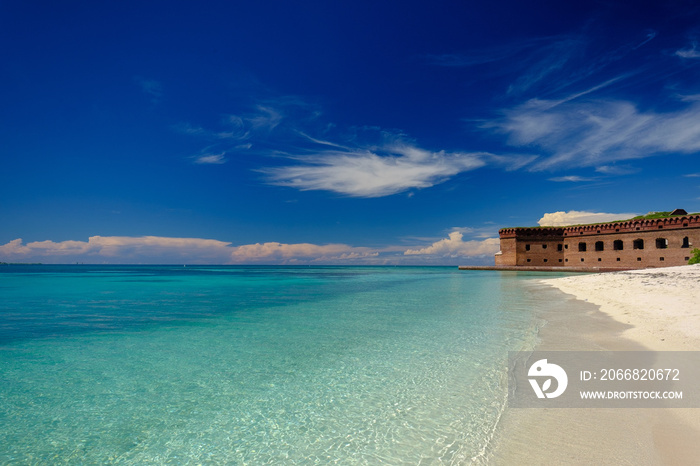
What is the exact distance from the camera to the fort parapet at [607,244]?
4553cm

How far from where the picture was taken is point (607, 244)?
174 ft

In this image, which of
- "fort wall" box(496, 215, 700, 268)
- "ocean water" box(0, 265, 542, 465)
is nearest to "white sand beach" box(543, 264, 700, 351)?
"ocean water" box(0, 265, 542, 465)

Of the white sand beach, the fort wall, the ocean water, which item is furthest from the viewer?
the fort wall

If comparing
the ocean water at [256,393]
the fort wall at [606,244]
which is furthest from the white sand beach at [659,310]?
the fort wall at [606,244]

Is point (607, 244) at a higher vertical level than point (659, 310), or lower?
higher

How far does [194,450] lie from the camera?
3.39 metres

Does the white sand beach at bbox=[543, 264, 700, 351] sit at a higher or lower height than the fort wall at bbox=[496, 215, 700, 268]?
lower

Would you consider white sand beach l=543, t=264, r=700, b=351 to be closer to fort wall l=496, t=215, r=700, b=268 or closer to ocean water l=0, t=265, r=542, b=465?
ocean water l=0, t=265, r=542, b=465

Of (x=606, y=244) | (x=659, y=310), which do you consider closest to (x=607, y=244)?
(x=606, y=244)

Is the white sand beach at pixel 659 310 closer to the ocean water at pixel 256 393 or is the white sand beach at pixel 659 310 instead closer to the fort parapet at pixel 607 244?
the ocean water at pixel 256 393

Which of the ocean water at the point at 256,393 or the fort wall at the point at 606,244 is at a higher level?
the fort wall at the point at 606,244

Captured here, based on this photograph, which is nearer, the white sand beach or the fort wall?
the white sand beach

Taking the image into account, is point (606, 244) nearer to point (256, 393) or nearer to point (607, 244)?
point (607, 244)

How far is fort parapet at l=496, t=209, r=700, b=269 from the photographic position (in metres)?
45.5
